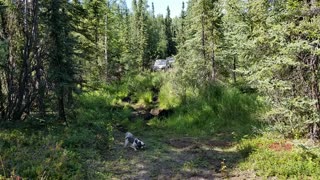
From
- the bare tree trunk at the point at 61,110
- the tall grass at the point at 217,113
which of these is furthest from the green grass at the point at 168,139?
the bare tree trunk at the point at 61,110

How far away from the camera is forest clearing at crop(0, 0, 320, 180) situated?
22.5ft

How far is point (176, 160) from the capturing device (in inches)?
320

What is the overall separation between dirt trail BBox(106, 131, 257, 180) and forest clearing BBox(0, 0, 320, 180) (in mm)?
29

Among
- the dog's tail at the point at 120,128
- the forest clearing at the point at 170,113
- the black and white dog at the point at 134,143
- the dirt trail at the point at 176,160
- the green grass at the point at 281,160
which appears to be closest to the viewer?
the green grass at the point at 281,160

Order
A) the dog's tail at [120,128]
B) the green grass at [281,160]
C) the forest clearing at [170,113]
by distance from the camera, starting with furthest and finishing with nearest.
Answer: the dog's tail at [120,128], the forest clearing at [170,113], the green grass at [281,160]

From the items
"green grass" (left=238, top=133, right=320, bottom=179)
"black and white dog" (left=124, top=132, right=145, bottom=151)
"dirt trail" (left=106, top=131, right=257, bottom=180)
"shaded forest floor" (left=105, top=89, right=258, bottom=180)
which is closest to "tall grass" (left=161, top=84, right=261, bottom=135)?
"shaded forest floor" (left=105, top=89, right=258, bottom=180)

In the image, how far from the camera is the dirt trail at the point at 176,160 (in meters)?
6.98

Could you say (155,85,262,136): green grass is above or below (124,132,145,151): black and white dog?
above

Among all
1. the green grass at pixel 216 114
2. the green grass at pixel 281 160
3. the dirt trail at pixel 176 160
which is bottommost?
the dirt trail at pixel 176 160

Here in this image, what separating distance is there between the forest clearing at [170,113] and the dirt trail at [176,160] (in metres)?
0.03

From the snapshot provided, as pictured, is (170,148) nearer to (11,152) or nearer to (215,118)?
(215,118)

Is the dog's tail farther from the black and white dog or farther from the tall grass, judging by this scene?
the black and white dog

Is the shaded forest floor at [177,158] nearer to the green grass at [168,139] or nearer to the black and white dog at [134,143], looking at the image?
the green grass at [168,139]

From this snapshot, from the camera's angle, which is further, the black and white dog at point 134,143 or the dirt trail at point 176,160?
the black and white dog at point 134,143
